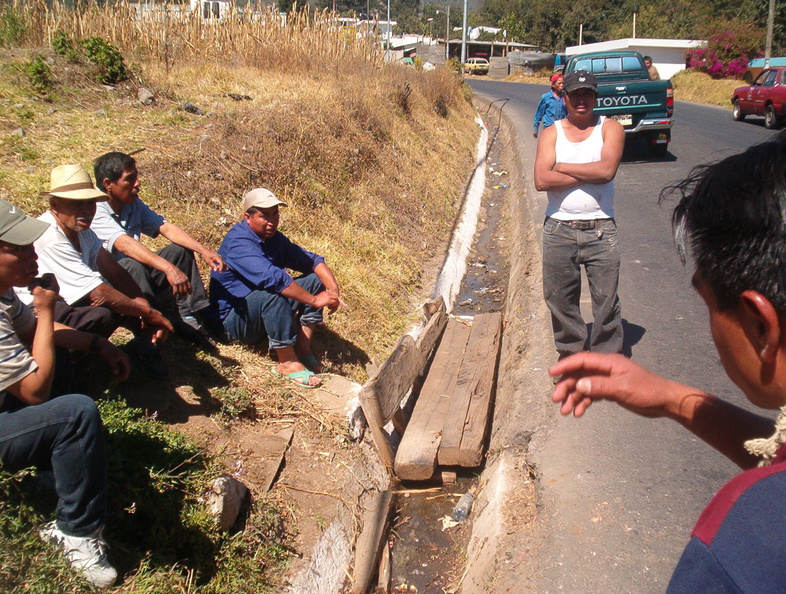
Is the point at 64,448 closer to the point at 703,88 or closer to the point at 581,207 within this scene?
the point at 581,207

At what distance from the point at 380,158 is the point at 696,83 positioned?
28014 millimetres

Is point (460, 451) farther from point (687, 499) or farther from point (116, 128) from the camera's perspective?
point (116, 128)

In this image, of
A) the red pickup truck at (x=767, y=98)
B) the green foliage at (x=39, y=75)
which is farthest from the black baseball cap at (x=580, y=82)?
the red pickup truck at (x=767, y=98)

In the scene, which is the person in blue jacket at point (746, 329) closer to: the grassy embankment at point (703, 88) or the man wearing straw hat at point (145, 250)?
the man wearing straw hat at point (145, 250)

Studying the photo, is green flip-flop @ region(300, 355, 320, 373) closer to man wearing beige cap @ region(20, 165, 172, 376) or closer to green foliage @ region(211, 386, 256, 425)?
green foliage @ region(211, 386, 256, 425)

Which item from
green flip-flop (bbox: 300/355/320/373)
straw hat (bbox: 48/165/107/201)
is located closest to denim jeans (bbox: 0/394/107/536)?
straw hat (bbox: 48/165/107/201)

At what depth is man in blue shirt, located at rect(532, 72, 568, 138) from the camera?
259 inches

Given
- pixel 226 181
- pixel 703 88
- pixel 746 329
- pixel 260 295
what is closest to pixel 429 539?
pixel 260 295

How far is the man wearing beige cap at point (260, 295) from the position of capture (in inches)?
186

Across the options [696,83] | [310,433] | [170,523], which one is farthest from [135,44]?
[696,83]

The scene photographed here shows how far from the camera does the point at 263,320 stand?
480 cm

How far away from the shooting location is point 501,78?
51250 millimetres

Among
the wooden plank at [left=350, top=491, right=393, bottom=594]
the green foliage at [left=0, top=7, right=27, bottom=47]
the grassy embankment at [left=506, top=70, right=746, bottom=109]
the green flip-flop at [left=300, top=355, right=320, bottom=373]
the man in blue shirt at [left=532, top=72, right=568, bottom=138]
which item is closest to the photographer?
the wooden plank at [left=350, top=491, right=393, bottom=594]

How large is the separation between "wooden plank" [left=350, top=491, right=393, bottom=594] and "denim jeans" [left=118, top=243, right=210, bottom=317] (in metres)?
1.81
